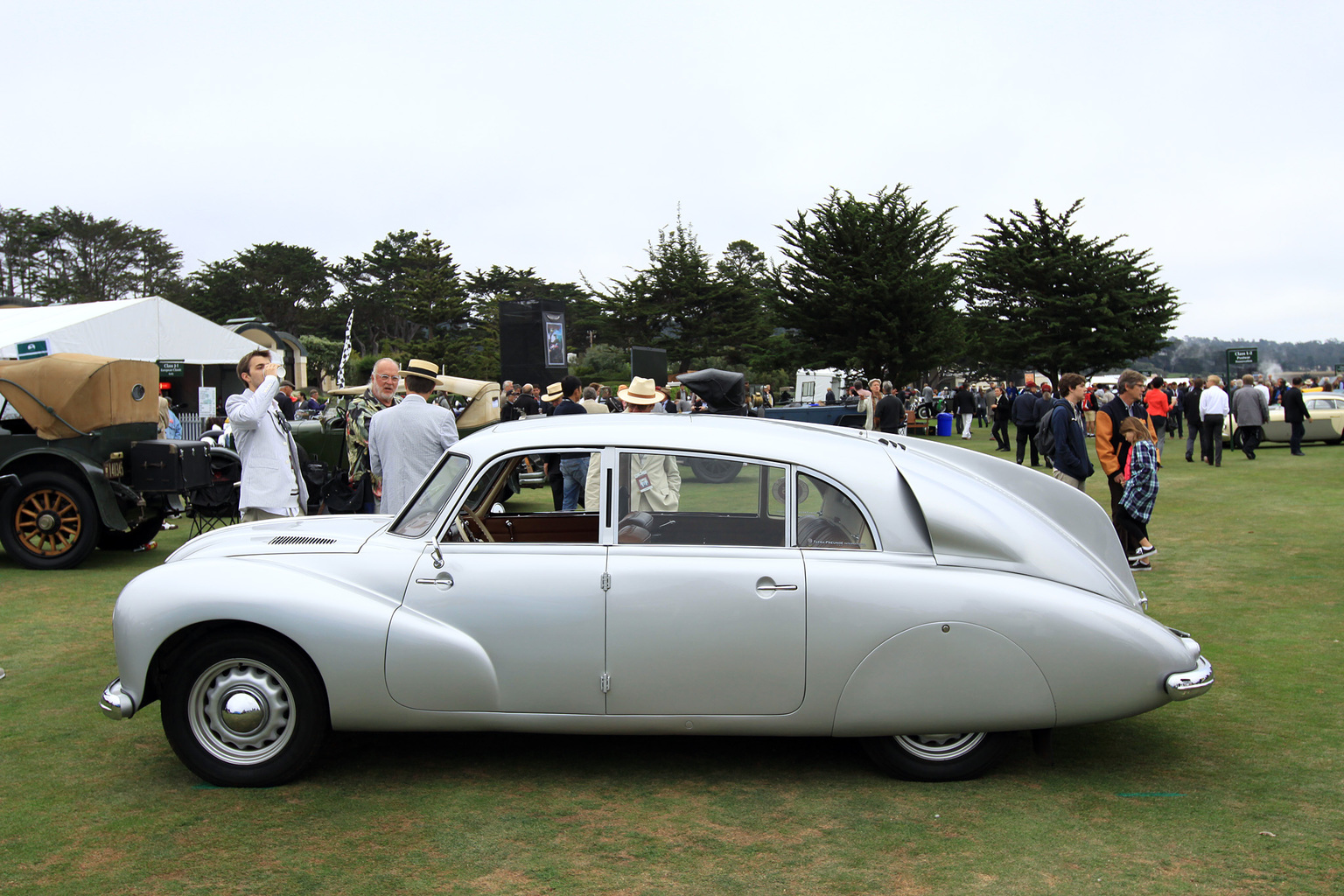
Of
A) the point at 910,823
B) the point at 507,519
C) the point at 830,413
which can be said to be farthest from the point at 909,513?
the point at 830,413

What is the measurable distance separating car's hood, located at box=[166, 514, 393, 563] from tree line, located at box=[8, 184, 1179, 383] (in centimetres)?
2989

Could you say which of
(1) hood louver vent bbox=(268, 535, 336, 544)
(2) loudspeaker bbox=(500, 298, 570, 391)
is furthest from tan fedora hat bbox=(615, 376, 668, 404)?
(2) loudspeaker bbox=(500, 298, 570, 391)

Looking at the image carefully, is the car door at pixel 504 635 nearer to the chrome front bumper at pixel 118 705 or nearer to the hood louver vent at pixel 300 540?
the hood louver vent at pixel 300 540

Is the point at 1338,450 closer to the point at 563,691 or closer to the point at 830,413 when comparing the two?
the point at 830,413

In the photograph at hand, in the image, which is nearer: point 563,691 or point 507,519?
point 563,691

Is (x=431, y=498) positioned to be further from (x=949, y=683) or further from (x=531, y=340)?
(x=531, y=340)

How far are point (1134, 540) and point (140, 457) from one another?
31.3 ft

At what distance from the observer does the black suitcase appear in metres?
9.36

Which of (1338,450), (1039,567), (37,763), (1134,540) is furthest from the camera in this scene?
(1338,450)

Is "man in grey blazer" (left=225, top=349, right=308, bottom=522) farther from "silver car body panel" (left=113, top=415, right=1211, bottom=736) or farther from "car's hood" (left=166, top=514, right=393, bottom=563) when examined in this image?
"silver car body panel" (left=113, top=415, right=1211, bottom=736)

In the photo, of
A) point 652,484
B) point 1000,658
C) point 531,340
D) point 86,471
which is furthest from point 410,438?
point 531,340

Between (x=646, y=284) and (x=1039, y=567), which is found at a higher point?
(x=646, y=284)

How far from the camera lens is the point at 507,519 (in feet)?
16.4

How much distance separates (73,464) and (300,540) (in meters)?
6.20
